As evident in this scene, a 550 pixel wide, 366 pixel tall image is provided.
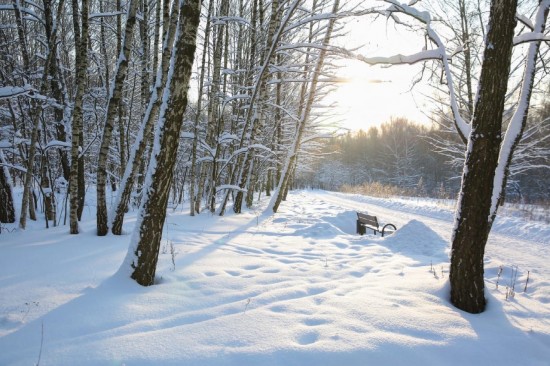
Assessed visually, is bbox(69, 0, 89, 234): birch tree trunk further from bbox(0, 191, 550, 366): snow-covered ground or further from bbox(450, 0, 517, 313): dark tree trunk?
bbox(450, 0, 517, 313): dark tree trunk

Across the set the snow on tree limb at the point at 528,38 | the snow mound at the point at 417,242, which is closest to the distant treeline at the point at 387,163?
the snow mound at the point at 417,242

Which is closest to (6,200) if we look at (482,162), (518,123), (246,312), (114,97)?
(114,97)

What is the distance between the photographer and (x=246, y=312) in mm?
2465

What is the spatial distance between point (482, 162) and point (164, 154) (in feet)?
9.76

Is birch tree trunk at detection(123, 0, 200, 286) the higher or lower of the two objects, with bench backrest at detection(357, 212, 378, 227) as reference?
higher

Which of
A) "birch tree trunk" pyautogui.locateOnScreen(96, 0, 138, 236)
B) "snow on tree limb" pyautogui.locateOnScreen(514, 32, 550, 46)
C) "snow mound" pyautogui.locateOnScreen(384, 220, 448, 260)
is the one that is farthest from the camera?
"snow mound" pyautogui.locateOnScreen(384, 220, 448, 260)

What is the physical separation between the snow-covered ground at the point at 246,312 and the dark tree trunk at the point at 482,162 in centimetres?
30

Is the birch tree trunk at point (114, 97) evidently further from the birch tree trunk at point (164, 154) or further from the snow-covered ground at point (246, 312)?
the birch tree trunk at point (164, 154)

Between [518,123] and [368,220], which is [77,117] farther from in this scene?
[368,220]

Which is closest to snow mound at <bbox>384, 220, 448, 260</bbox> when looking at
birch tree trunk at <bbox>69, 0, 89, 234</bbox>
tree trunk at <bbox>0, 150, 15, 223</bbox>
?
birch tree trunk at <bbox>69, 0, 89, 234</bbox>

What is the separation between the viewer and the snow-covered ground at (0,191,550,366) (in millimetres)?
1899

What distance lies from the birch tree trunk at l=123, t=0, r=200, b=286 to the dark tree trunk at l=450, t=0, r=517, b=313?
2.77 meters

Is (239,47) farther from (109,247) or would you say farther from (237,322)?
(237,322)

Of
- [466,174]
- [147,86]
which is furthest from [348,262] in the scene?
[147,86]
